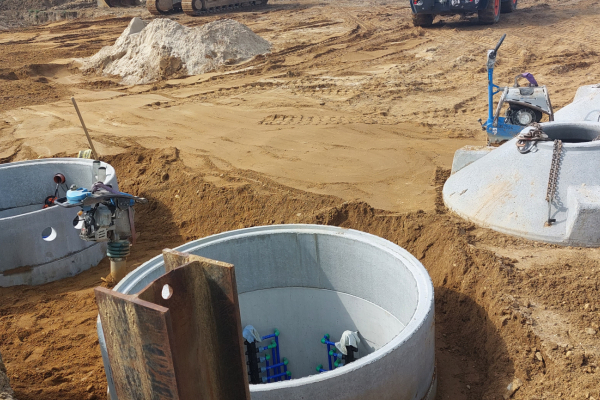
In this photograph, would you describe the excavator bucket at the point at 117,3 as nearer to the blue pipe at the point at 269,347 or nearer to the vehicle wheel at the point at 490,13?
the vehicle wheel at the point at 490,13

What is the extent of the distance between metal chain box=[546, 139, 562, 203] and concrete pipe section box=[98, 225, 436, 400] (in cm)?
195

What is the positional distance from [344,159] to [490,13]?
1263cm

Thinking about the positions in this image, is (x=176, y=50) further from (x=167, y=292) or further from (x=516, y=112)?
(x=167, y=292)

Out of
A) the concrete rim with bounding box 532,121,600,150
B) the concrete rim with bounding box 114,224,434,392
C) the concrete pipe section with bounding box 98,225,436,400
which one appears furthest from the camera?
the concrete rim with bounding box 532,121,600,150

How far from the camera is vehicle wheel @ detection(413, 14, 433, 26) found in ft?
63.6

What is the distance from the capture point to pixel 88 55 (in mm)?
20250

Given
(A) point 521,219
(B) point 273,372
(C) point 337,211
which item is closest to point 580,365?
(A) point 521,219

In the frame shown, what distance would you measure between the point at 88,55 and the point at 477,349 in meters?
19.3

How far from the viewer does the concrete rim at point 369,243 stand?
3415 mm

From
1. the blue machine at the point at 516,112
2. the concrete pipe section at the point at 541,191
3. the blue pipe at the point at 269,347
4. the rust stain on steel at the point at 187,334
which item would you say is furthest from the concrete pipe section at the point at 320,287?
the blue machine at the point at 516,112

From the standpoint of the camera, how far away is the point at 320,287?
5.68m

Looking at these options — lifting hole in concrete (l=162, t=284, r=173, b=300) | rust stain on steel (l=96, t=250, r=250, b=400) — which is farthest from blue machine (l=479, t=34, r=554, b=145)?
lifting hole in concrete (l=162, t=284, r=173, b=300)

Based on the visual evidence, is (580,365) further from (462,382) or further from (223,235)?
(223,235)

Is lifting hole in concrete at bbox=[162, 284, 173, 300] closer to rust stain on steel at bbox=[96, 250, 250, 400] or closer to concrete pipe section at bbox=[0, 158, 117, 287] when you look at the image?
rust stain on steel at bbox=[96, 250, 250, 400]
